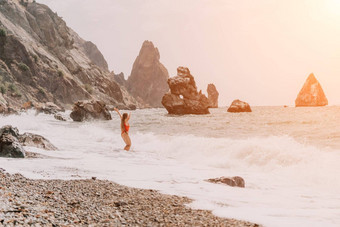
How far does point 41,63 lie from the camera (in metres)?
85.8

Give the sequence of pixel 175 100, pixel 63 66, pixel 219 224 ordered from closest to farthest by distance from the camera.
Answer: pixel 219 224
pixel 175 100
pixel 63 66

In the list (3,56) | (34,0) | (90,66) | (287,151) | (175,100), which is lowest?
(287,151)

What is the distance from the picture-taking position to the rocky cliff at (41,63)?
74625 millimetres

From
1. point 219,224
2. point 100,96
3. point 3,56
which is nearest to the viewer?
point 219,224

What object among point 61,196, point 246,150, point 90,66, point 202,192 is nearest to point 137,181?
point 202,192

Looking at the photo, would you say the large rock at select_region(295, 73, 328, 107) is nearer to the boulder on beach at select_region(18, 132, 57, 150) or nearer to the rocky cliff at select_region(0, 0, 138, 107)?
the rocky cliff at select_region(0, 0, 138, 107)

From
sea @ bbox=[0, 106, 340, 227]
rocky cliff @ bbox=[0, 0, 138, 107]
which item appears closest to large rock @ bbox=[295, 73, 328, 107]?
rocky cliff @ bbox=[0, 0, 138, 107]

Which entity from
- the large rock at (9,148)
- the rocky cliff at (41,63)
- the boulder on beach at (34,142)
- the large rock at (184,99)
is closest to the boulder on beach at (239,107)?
the large rock at (184,99)

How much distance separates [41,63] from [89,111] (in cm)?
5107

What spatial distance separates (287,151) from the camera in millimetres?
12602

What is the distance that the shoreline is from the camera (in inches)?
161

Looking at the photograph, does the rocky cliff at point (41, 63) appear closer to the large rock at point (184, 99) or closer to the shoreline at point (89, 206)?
the large rock at point (184, 99)

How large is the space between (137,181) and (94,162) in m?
3.19

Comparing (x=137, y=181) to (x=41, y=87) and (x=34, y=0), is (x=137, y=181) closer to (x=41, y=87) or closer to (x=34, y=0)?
(x=41, y=87)
